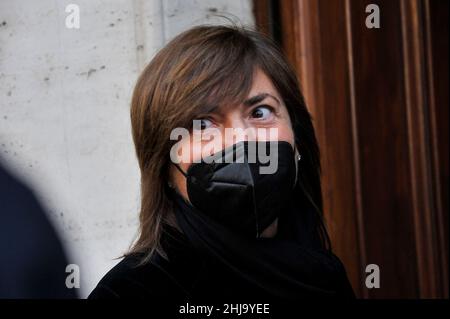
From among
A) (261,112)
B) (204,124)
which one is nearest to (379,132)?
(261,112)

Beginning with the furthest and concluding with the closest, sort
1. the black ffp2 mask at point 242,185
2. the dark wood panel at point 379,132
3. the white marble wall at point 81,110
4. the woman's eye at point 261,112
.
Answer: the dark wood panel at point 379,132
the white marble wall at point 81,110
the woman's eye at point 261,112
the black ffp2 mask at point 242,185

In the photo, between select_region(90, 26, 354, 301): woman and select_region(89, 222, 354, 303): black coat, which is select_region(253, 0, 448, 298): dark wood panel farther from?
select_region(89, 222, 354, 303): black coat

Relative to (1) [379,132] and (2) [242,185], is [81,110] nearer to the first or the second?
(2) [242,185]

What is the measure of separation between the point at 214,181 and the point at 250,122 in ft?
0.64

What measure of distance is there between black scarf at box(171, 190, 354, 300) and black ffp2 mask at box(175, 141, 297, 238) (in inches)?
1.3

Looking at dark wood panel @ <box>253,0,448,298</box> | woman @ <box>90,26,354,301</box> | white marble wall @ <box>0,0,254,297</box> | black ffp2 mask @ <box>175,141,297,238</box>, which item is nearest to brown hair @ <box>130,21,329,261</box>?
woman @ <box>90,26,354,301</box>

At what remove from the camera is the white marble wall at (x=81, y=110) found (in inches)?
92.6

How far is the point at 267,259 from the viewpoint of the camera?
1.70 meters

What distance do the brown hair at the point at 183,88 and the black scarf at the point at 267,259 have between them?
3.2 inches

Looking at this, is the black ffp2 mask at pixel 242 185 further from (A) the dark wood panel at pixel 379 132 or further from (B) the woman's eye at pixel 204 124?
(A) the dark wood panel at pixel 379 132

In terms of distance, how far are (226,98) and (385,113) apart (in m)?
1.20

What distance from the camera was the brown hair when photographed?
5.48 feet

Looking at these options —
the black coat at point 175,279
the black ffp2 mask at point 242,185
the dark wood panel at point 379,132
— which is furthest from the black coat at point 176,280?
the dark wood panel at point 379,132
